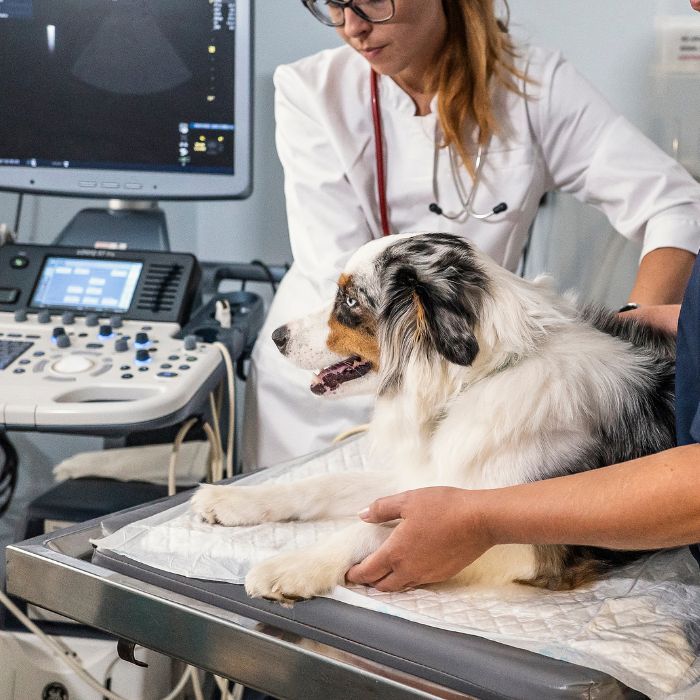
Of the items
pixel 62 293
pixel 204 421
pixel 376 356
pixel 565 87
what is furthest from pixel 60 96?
pixel 376 356

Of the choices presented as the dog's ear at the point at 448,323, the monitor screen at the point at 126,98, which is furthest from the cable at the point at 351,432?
the monitor screen at the point at 126,98

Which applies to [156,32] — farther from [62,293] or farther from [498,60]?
[498,60]

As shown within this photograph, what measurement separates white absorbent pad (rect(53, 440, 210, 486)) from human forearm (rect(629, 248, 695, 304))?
993mm

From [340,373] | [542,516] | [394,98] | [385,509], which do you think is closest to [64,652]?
[340,373]

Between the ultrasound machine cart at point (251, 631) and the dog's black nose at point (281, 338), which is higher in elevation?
the dog's black nose at point (281, 338)

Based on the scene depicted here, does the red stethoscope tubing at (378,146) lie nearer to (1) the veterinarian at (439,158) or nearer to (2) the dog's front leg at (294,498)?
(1) the veterinarian at (439,158)

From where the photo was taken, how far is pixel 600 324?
112 cm

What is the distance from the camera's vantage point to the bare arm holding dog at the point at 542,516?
76 cm

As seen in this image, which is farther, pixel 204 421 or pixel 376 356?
pixel 204 421

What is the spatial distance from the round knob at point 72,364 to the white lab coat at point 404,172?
0.36 meters

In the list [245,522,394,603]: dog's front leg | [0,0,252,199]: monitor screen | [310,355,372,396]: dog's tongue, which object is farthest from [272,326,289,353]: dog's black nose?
[0,0,252,199]: monitor screen

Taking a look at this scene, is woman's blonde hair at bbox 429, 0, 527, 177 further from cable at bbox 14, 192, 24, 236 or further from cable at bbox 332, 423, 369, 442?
cable at bbox 14, 192, 24, 236

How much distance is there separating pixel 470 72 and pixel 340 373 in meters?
0.77

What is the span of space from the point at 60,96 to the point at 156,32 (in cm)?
26
